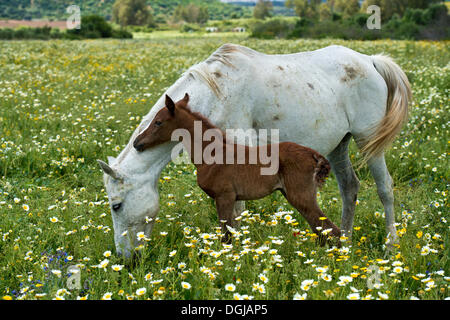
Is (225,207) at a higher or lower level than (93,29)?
Answer: lower

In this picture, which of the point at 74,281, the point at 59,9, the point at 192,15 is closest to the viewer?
the point at 74,281

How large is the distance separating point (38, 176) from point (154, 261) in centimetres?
354

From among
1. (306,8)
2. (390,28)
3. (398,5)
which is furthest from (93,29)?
(306,8)

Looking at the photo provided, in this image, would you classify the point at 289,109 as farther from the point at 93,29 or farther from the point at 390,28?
the point at 93,29

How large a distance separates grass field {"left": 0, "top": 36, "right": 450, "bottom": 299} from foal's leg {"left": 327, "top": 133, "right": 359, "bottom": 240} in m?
0.24

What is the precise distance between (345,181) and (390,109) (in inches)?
37.8

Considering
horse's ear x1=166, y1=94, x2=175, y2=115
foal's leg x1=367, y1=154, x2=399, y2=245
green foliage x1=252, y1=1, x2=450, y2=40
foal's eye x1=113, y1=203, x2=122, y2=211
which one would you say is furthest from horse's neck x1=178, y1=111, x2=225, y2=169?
green foliage x1=252, y1=1, x2=450, y2=40

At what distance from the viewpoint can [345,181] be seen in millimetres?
5383

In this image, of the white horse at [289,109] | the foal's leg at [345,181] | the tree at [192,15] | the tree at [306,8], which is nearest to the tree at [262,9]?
the tree at [306,8]

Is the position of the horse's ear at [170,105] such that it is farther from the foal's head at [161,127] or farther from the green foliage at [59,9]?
the green foliage at [59,9]

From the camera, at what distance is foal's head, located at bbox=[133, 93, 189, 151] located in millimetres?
3623

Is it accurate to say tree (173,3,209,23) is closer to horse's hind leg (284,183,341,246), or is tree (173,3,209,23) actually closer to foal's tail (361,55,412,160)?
foal's tail (361,55,412,160)

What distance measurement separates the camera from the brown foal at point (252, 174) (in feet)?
11.5

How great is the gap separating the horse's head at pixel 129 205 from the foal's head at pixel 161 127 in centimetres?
32
